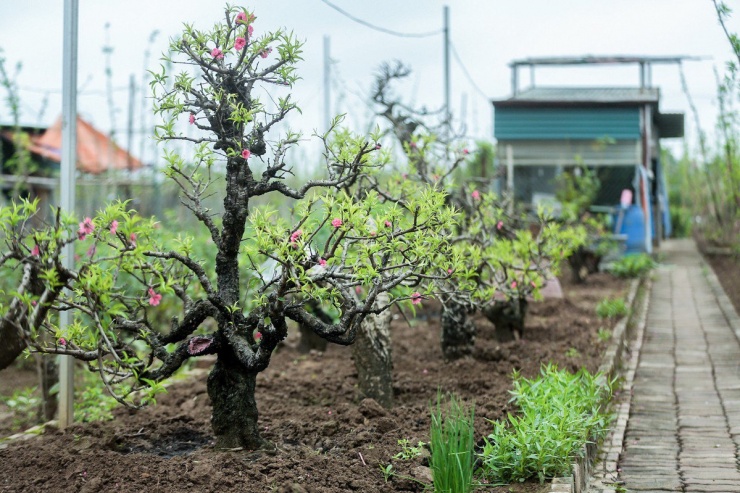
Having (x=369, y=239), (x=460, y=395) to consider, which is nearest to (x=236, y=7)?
(x=369, y=239)

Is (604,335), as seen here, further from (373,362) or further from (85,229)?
(85,229)

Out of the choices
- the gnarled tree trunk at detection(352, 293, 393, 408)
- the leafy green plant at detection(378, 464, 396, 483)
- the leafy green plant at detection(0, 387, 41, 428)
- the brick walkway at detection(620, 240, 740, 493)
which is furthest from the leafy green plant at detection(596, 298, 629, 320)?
the leafy green plant at detection(0, 387, 41, 428)

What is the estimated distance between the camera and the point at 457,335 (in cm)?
734

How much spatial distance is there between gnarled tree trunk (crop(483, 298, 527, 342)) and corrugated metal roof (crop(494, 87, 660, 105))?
9.48 metres

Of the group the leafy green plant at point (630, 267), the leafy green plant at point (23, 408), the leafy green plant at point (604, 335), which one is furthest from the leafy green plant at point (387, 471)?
the leafy green plant at point (630, 267)

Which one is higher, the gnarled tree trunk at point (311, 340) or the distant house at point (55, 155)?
the distant house at point (55, 155)

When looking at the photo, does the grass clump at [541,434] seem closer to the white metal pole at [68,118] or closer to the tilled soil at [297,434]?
the tilled soil at [297,434]

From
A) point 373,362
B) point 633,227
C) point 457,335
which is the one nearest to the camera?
point 373,362

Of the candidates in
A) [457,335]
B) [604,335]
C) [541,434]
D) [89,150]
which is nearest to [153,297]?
[541,434]

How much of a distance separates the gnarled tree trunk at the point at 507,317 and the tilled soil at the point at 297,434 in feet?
0.63

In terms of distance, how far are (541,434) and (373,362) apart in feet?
5.22

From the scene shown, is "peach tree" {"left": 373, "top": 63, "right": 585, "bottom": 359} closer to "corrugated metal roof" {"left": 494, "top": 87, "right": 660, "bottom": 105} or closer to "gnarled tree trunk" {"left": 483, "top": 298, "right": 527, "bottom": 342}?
"gnarled tree trunk" {"left": 483, "top": 298, "right": 527, "bottom": 342}

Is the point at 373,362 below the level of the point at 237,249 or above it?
below

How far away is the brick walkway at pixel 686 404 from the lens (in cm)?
516
